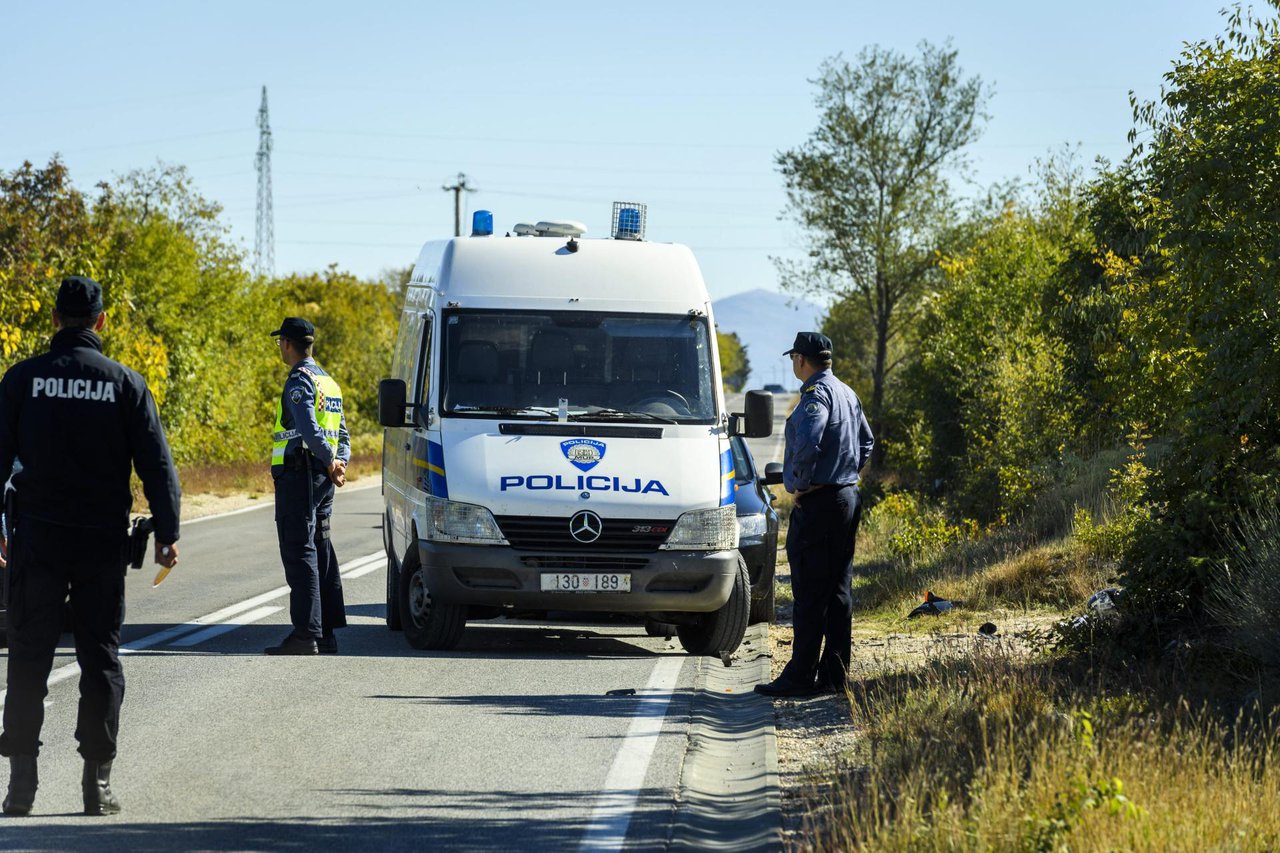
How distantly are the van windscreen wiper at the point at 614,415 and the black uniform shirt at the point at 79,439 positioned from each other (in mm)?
4670

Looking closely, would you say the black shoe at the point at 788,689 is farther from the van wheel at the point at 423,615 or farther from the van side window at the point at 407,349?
the van side window at the point at 407,349

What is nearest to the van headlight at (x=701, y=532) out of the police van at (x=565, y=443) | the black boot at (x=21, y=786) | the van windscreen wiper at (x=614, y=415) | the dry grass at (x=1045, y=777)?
the police van at (x=565, y=443)

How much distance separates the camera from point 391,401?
1093 centimetres

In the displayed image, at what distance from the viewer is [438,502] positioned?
10484 mm

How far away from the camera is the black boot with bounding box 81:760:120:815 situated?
635cm

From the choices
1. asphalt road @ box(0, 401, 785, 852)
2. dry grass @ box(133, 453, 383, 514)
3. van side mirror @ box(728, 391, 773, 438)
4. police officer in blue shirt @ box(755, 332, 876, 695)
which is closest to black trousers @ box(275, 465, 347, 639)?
asphalt road @ box(0, 401, 785, 852)

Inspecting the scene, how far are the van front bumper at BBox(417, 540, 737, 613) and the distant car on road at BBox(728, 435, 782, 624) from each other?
83 centimetres

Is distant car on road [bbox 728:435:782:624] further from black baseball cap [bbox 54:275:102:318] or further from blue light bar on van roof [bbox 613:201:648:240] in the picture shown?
black baseball cap [bbox 54:275:102:318]

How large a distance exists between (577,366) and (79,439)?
5.09 m

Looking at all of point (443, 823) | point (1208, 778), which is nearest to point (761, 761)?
point (443, 823)

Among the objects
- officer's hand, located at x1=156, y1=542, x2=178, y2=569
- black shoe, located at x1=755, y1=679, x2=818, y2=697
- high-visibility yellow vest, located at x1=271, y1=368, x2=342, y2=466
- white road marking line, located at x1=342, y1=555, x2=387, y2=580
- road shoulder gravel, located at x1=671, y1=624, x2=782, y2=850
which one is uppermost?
high-visibility yellow vest, located at x1=271, y1=368, x2=342, y2=466

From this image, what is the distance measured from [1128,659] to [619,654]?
351 centimetres

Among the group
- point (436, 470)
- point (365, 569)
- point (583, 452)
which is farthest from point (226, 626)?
point (365, 569)

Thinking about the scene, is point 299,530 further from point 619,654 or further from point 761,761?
point 761,761
